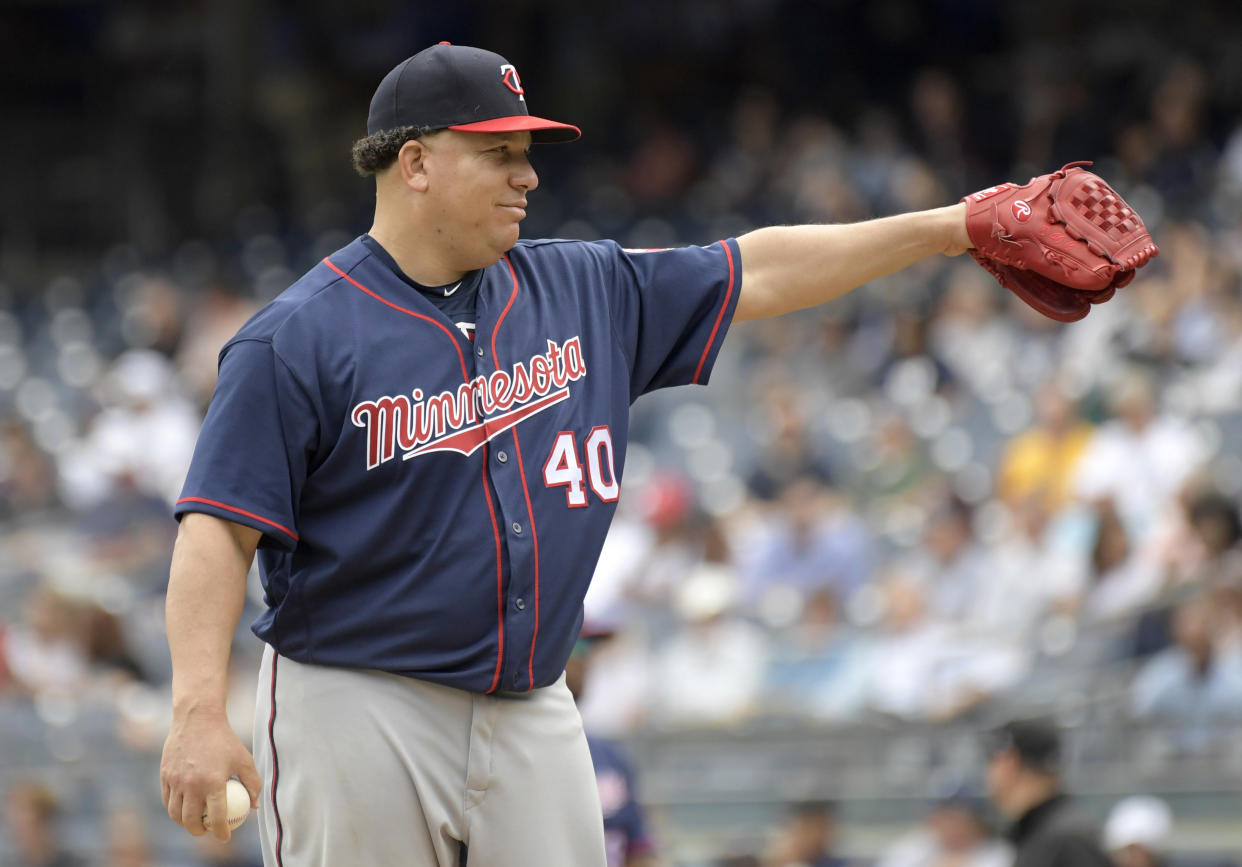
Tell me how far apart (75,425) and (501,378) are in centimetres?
841

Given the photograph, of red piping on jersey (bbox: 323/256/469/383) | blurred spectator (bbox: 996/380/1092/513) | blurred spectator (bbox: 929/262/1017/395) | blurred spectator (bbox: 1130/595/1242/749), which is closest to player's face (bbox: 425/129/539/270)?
red piping on jersey (bbox: 323/256/469/383)

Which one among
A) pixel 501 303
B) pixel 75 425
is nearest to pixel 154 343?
pixel 75 425

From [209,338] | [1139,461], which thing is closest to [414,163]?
[1139,461]

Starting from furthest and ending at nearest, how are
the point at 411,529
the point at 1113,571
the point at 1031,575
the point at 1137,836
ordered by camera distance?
1. the point at 1031,575
2. the point at 1113,571
3. the point at 1137,836
4. the point at 411,529

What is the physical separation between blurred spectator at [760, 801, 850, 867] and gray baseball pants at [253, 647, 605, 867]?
314 centimetres

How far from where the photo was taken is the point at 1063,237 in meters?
2.56

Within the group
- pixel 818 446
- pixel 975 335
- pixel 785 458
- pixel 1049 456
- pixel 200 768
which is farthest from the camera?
pixel 975 335

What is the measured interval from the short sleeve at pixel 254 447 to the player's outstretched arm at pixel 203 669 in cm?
4

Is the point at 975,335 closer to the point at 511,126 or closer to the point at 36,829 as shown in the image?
the point at 36,829

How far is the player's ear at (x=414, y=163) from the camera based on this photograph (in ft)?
7.64

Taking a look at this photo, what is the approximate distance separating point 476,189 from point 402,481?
1.38 ft

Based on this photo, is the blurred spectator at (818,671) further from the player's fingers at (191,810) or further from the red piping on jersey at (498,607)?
the player's fingers at (191,810)

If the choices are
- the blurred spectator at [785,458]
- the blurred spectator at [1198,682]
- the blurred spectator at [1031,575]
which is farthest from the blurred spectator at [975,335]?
the blurred spectator at [1198,682]

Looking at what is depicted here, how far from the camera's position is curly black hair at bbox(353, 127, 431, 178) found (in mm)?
2330
